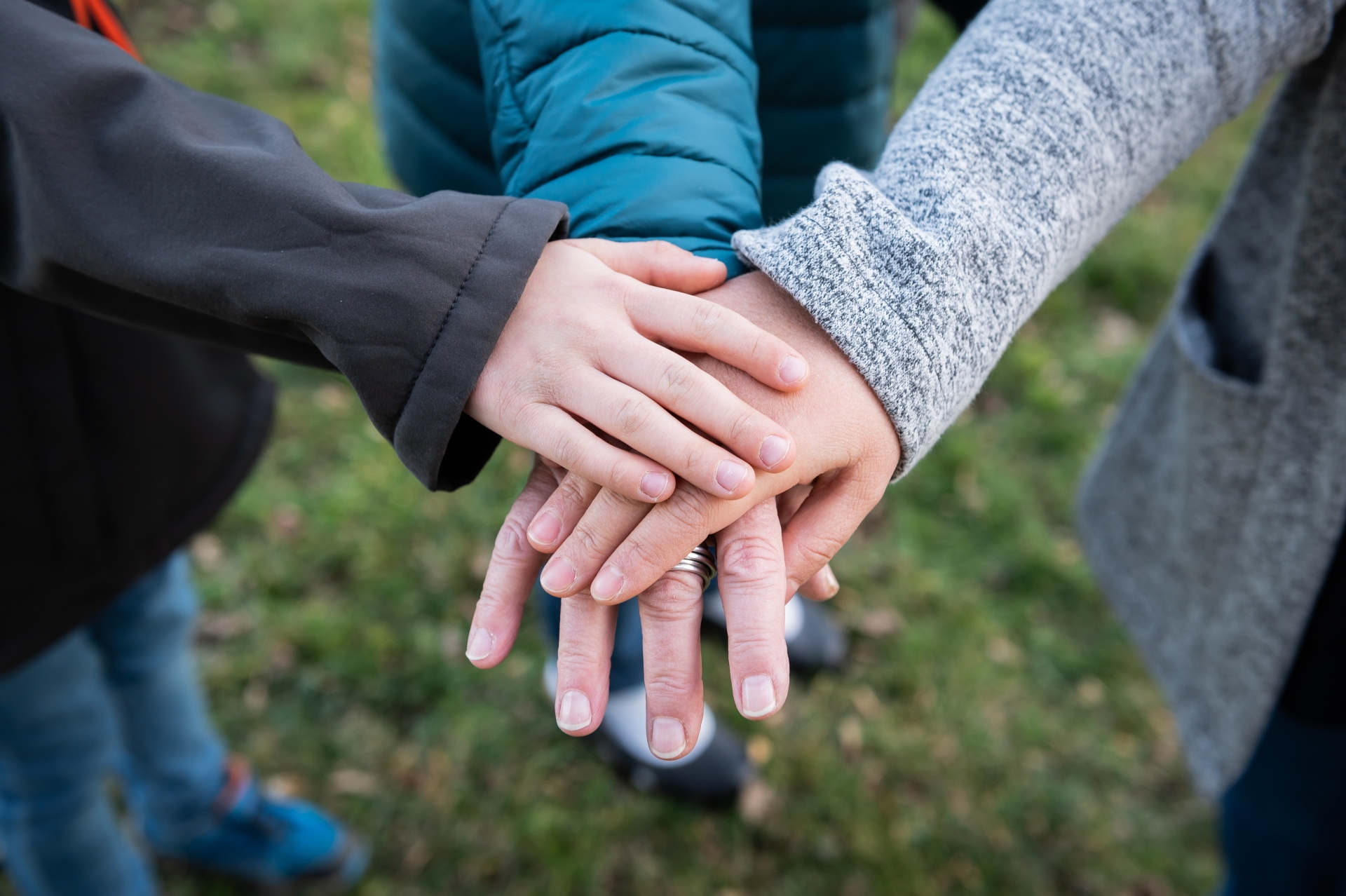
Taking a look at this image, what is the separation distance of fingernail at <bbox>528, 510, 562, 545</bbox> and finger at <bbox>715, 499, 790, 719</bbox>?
19cm

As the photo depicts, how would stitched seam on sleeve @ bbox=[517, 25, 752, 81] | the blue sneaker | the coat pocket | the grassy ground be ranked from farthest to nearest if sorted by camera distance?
the grassy ground → the blue sneaker → the coat pocket → stitched seam on sleeve @ bbox=[517, 25, 752, 81]

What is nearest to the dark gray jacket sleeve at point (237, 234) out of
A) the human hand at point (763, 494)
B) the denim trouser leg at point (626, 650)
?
the human hand at point (763, 494)

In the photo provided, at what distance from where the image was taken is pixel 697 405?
1.02 metres

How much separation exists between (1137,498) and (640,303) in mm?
1186

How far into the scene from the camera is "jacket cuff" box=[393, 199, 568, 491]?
3.19 feet

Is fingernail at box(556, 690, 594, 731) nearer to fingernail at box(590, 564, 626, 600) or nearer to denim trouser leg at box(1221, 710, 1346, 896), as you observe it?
fingernail at box(590, 564, 626, 600)

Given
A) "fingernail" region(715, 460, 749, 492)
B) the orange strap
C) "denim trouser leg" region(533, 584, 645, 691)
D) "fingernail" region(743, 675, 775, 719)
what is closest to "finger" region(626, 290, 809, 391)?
"fingernail" region(715, 460, 749, 492)

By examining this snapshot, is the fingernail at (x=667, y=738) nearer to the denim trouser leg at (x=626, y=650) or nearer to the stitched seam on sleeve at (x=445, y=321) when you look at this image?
the stitched seam on sleeve at (x=445, y=321)

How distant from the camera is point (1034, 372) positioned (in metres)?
3.40

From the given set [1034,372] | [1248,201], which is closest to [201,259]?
[1248,201]

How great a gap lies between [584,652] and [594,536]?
0.47 ft

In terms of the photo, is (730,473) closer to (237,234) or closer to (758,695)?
(758,695)

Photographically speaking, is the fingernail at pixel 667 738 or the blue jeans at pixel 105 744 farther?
the blue jeans at pixel 105 744

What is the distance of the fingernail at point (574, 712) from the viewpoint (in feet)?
3.46
